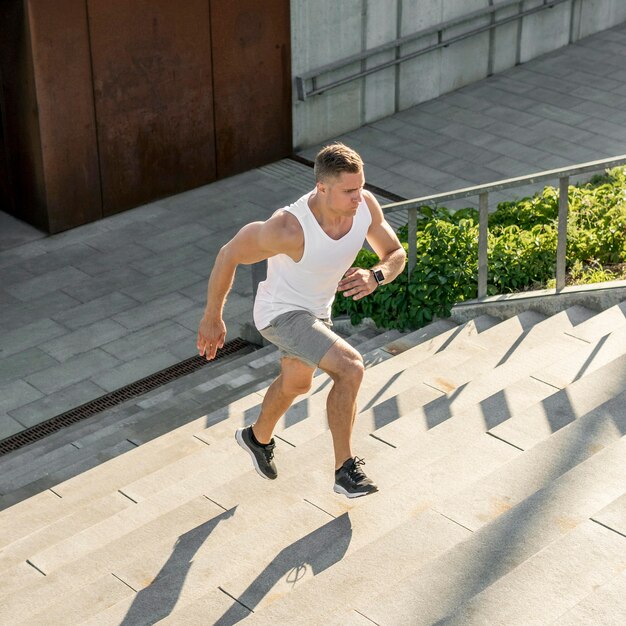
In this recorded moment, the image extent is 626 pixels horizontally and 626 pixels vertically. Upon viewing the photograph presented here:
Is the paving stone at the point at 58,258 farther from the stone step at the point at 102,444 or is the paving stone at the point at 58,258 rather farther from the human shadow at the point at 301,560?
the human shadow at the point at 301,560

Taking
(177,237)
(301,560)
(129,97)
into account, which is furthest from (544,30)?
(301,560)

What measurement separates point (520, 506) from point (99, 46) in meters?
8.07

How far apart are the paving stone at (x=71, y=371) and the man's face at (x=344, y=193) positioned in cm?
473

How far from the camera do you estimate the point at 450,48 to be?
48.4 ft

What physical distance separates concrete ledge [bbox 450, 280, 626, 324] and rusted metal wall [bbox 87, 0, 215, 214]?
16.2 ft

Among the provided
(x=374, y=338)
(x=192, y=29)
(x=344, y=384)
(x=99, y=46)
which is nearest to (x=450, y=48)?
(x=192, y=29)

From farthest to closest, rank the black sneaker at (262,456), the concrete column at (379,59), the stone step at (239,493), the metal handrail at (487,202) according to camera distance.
→ the concrete column at (379,59) < the metal handrail at (487,202) < the black sneaker at (262,456) < the stone step at (239,493)

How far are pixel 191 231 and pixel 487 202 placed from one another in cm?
476

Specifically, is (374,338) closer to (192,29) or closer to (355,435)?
(355,435)

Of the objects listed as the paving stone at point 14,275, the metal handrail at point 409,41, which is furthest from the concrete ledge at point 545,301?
the metal handrail at point 409,41

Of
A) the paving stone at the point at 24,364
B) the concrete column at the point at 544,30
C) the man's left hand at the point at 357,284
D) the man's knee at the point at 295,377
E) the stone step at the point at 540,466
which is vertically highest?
the man's left hand at the point at 357,284

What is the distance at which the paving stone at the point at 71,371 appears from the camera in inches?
363

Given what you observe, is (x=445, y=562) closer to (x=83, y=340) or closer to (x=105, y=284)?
(x=83, y=340)

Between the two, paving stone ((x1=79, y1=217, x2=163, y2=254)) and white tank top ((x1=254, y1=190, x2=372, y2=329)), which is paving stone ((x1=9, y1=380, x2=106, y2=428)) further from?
white tank top ((x1=254, y1=190, x2=372, y2=329))
